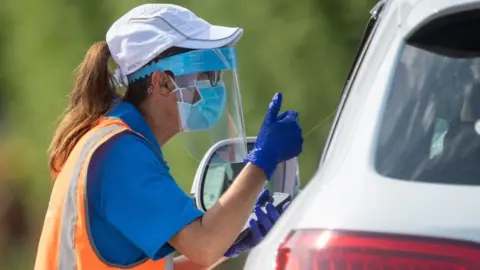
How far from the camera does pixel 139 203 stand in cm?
267

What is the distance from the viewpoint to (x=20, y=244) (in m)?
8.36

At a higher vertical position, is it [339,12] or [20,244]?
[339,12]

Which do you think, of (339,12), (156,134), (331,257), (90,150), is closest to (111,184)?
(90,150)

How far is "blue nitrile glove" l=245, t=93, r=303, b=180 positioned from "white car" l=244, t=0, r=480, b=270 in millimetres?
879

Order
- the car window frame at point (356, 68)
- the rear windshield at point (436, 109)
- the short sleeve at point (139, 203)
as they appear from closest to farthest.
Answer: the rear windshield at point (436, 109) < the car window frame at point (356, 68) < the short sleeve at point (139, 203)

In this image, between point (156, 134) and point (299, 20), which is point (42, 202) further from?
point (156, 134)

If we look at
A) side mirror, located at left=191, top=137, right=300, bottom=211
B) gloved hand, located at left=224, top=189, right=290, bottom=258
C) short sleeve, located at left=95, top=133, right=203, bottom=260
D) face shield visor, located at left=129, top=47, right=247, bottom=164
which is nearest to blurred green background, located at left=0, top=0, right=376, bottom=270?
side mirror, located at left=191, top=137, right=300, bottom=211

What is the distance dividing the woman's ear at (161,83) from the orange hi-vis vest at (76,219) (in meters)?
0.23

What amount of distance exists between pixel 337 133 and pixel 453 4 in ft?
1.19

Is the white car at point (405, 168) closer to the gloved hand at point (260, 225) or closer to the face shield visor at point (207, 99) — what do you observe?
the face shield visor at point (207, 99)

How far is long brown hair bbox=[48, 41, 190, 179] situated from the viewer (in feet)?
9.59

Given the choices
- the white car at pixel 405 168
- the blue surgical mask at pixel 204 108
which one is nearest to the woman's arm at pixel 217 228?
the blue surgical mask at pixel 204 108

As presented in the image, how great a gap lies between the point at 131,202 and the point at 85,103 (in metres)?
0.45

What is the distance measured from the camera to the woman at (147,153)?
268 centimetres
